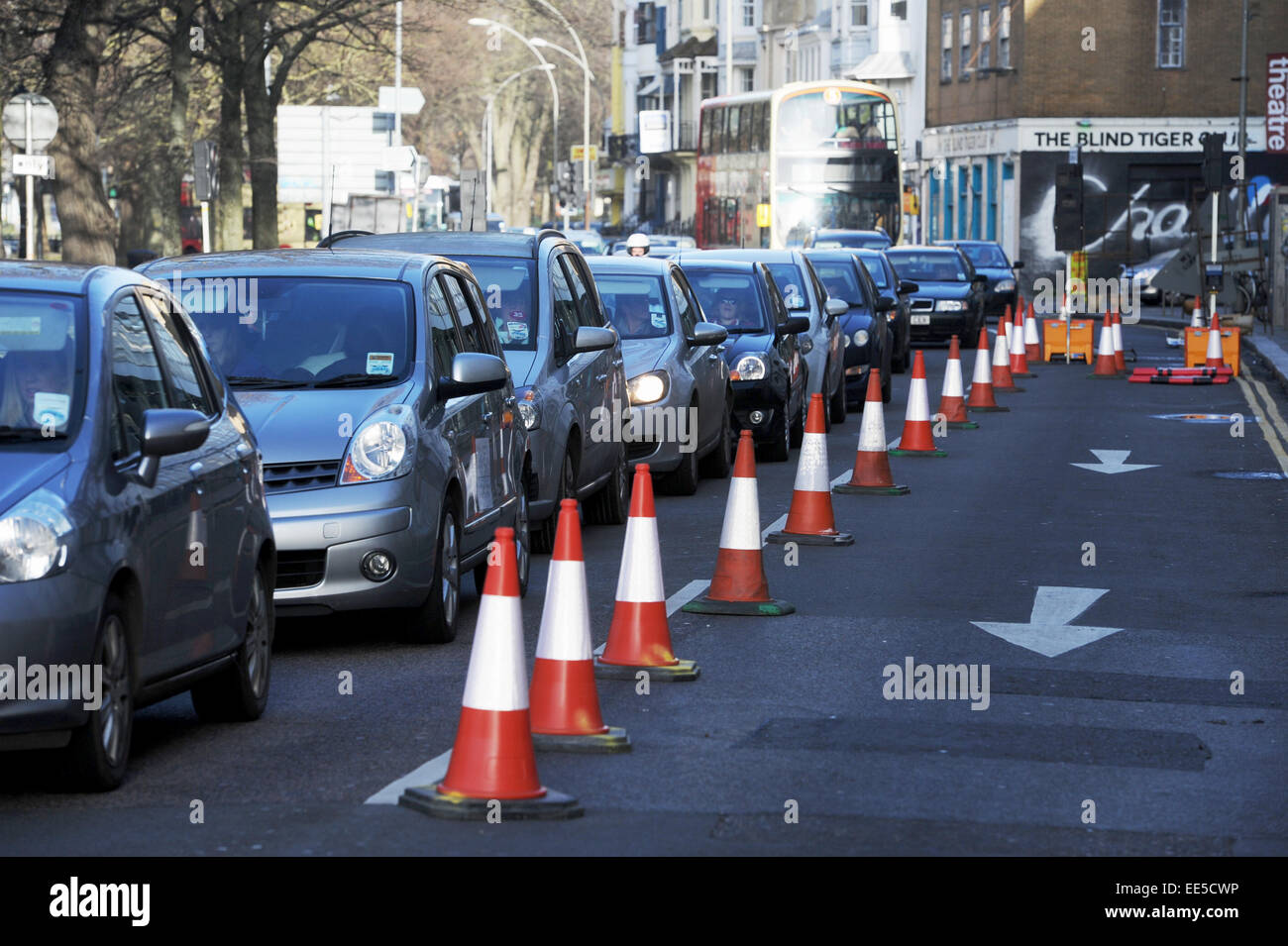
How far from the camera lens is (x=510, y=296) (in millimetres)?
13414

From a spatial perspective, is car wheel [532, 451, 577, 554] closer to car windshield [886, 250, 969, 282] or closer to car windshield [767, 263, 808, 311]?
car windshield [767, 263, 808, 311]

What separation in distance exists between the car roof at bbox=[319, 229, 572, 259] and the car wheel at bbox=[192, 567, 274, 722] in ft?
18.0

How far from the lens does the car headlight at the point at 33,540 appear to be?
254 inches

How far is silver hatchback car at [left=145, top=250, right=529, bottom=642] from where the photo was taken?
9.59 m

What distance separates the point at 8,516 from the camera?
6480 millimetres

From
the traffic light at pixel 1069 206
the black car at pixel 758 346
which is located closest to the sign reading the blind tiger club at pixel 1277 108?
the traffic light at pixel 1069 206

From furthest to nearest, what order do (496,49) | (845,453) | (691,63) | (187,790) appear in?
(691,63) → (496,49) → (845,453) → (187,790)

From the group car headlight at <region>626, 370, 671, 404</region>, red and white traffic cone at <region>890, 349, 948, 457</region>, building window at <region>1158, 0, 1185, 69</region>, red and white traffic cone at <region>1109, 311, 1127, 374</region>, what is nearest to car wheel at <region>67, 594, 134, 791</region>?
car headlight at <region>626, 370, 671, 404</region>

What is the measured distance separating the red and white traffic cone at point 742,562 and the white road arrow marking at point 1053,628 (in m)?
0.97

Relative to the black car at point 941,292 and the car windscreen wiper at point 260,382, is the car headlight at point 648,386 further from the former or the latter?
the black car at point 941,292

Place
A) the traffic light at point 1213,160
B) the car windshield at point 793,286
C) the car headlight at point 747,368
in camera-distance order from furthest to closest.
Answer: the traffic light at point 1213,160
the car windshield at point 793,286
the car headlight at point 747,368
